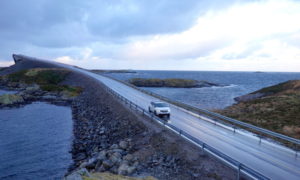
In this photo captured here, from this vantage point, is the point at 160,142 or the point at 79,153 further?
the point at 79,153

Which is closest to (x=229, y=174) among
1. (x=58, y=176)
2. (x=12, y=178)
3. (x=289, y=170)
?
(x=289, y=170)

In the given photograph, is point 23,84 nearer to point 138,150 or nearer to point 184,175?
point 138,150

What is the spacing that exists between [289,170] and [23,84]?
261 ft

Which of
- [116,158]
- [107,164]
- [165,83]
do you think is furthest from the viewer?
[165,83]

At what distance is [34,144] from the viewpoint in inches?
944

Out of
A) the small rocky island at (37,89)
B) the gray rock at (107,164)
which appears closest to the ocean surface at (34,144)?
the gray rock at (107,164)

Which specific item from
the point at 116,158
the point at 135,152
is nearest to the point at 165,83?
the point at 135,152

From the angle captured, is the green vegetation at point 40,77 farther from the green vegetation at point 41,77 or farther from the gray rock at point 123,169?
the gray rock at point 123,169

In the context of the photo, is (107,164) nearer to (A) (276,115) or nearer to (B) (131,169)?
(B) (131,169)

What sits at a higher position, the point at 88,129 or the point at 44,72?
the point at 44,72

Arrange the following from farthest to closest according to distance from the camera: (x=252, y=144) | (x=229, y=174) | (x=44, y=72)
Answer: (x=44, y=72) → (x=252, y=144) → (x=229, y=174)

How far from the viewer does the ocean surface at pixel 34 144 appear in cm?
1823

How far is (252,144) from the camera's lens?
632 inches

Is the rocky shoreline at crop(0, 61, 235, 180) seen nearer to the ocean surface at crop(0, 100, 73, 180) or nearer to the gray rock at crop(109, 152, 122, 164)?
the gray rock at crop(109, 152, 122, 164)
